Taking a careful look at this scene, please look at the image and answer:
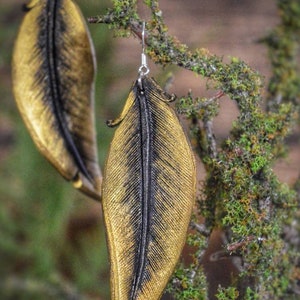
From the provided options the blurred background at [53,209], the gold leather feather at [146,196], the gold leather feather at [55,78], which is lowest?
the gold leather feather at [146,196]

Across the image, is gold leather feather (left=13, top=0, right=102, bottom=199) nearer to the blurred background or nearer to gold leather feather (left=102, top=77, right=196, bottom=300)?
gold leather feather (left=102, top=77, right=196, bottom=300)

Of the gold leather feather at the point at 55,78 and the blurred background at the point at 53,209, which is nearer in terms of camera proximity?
the gold leather feather at the point at 55,78

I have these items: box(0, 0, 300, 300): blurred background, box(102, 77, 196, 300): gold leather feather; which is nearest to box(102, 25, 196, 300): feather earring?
box(102, 77, 196, 300): gold leather feather

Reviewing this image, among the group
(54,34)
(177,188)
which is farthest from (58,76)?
(177,188)

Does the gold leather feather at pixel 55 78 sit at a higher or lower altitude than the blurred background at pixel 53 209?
lower

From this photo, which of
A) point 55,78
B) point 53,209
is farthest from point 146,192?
point 53,209

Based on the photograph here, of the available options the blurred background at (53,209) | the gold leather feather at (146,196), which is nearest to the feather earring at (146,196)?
the gold leather feather at (146,196)

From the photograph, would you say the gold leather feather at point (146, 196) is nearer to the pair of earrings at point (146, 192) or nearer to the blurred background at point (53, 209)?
the pair of earrings at point (146, 192)

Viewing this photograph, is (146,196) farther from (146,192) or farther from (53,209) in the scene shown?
(53,209)
